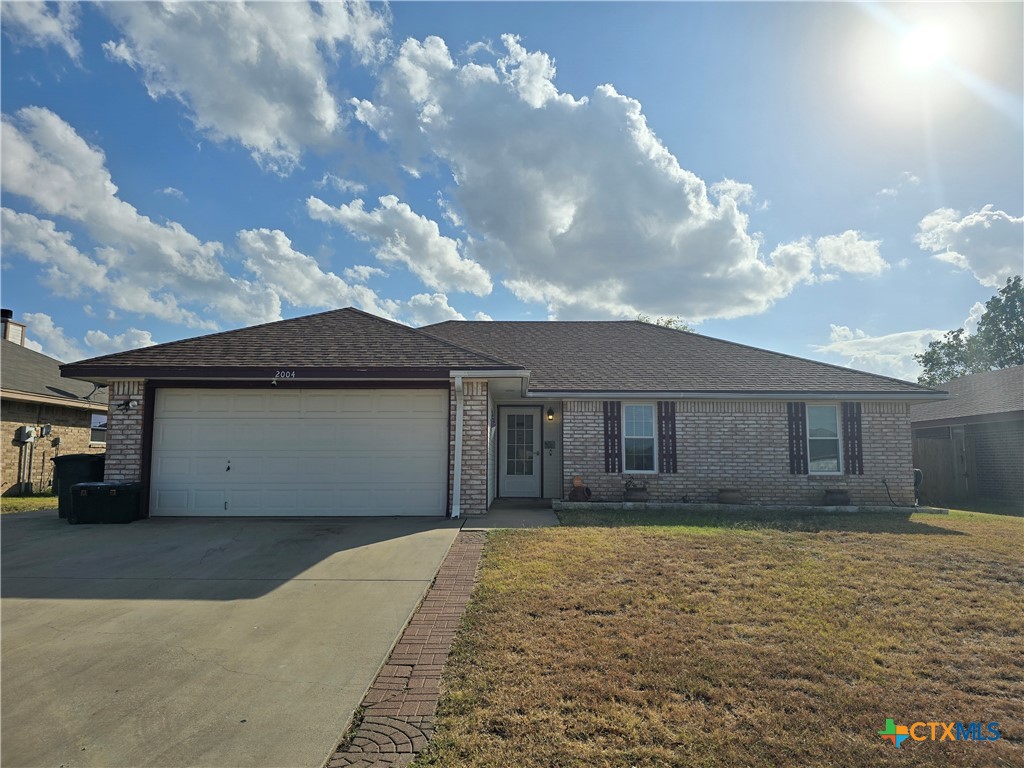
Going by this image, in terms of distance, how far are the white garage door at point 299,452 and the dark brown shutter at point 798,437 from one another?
7.72 m

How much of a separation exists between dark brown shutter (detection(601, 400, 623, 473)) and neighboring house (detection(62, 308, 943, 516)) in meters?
0.03

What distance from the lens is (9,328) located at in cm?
1848

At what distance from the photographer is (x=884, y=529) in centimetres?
916

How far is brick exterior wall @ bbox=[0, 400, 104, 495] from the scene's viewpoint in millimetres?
13750

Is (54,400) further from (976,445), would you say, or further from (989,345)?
(989,345)

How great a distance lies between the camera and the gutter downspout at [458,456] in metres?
9.66

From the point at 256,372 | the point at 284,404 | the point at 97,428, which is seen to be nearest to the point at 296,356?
the point at 256,372

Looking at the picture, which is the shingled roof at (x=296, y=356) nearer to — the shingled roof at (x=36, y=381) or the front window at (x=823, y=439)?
the shingled roof at (x=36, y=381)

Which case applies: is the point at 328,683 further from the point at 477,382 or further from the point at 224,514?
the point at 224,514

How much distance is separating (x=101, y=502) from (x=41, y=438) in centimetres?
814

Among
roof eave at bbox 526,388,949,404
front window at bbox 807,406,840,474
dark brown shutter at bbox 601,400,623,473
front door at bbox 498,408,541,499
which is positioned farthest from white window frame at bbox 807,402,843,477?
front door at bbox 498,408,541,499

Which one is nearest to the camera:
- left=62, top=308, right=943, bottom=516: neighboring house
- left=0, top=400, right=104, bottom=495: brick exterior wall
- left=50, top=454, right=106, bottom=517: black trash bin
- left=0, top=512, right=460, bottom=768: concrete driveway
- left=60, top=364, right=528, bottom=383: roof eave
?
left=0, top=512, right=460, bottom=768: concrete driveway

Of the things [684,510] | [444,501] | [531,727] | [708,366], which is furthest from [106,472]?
[708,366]

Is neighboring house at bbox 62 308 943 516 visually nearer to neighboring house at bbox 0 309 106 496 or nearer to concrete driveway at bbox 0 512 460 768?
concrete driveway at bbox 0 512 460 768
